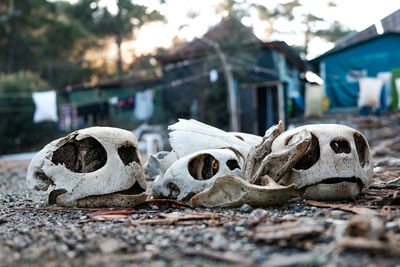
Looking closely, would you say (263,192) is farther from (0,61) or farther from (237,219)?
(0,61)

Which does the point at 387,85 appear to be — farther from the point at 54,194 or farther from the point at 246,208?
the point at 54,194

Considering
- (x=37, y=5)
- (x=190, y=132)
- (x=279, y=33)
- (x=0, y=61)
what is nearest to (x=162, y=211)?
(x=190, y=132)

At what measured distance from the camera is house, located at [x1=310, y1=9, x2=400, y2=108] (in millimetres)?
16188

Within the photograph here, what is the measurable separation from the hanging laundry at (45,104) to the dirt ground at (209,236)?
A: 15404mm

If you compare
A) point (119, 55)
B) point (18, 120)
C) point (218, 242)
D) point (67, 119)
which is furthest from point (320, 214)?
point (119, 55)

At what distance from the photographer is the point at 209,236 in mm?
2654

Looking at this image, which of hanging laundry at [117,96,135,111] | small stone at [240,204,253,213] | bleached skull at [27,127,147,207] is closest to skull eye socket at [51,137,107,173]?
bleached skull at [27,127,147,207]

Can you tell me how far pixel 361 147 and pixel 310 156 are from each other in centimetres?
72

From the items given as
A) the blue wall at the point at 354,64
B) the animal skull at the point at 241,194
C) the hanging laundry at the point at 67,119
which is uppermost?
the blue wall at the point at 354,64

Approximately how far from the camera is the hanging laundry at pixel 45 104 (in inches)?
732

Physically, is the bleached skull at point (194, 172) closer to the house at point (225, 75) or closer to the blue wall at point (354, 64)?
the house at point (225, 75)

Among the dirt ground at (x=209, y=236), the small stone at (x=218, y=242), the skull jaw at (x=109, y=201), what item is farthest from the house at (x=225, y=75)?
the small stone at (x=218, y=242)

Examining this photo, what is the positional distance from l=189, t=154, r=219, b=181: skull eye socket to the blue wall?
13.8 m

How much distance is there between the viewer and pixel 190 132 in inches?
200
